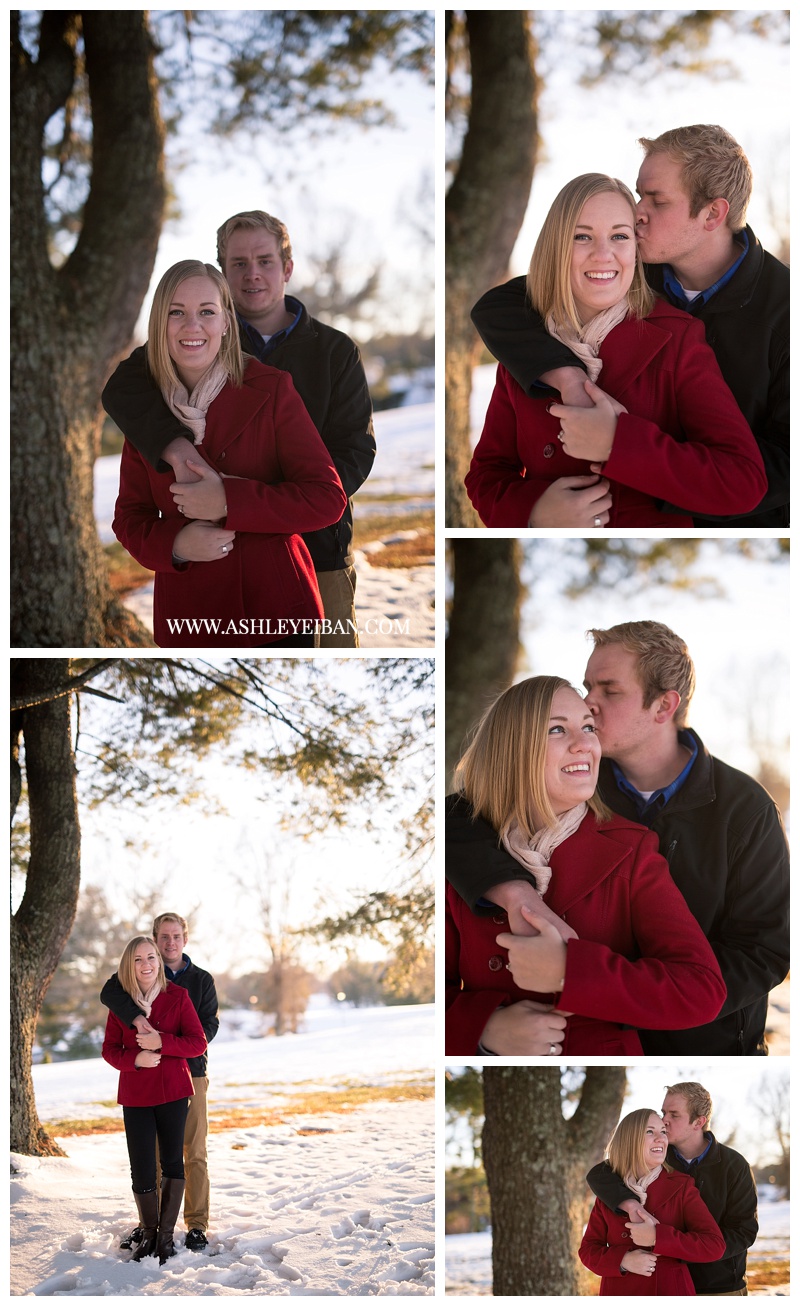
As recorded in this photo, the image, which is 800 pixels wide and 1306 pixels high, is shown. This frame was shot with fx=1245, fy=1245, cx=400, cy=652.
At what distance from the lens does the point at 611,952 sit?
2.59 metres

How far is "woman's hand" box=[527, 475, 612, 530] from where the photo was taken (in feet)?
9.02

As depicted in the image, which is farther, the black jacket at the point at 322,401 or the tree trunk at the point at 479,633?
the tree trunk at the point at 479,633

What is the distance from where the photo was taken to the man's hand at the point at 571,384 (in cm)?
265

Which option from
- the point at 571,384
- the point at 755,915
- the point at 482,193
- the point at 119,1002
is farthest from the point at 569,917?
the point at 482,193

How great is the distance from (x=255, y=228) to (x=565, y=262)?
711 mm

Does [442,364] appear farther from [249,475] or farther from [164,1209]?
[164,1209]

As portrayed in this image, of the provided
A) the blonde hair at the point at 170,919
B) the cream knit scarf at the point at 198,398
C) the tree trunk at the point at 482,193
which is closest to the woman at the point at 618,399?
the tree trunk at the point at 482,193

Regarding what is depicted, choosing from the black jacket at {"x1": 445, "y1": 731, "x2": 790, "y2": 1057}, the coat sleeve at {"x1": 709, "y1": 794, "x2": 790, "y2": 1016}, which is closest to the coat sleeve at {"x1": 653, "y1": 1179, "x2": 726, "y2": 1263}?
the black jacket at {"x1": 445, "y1": 731, "x2": 790, "y2": 1057}

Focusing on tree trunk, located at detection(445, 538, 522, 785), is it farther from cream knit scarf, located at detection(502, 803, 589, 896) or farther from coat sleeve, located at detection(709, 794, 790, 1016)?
coat sleeve, located at detection(709, 794, 790, 1016)

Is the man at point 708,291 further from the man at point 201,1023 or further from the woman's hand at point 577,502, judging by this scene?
the man at point 201,1023

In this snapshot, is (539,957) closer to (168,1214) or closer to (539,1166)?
(539,1166)

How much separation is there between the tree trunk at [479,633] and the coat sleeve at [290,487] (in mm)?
419

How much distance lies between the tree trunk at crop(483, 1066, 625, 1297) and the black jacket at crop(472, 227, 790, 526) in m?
1.37

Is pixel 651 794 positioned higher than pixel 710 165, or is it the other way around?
pixel 710 165
